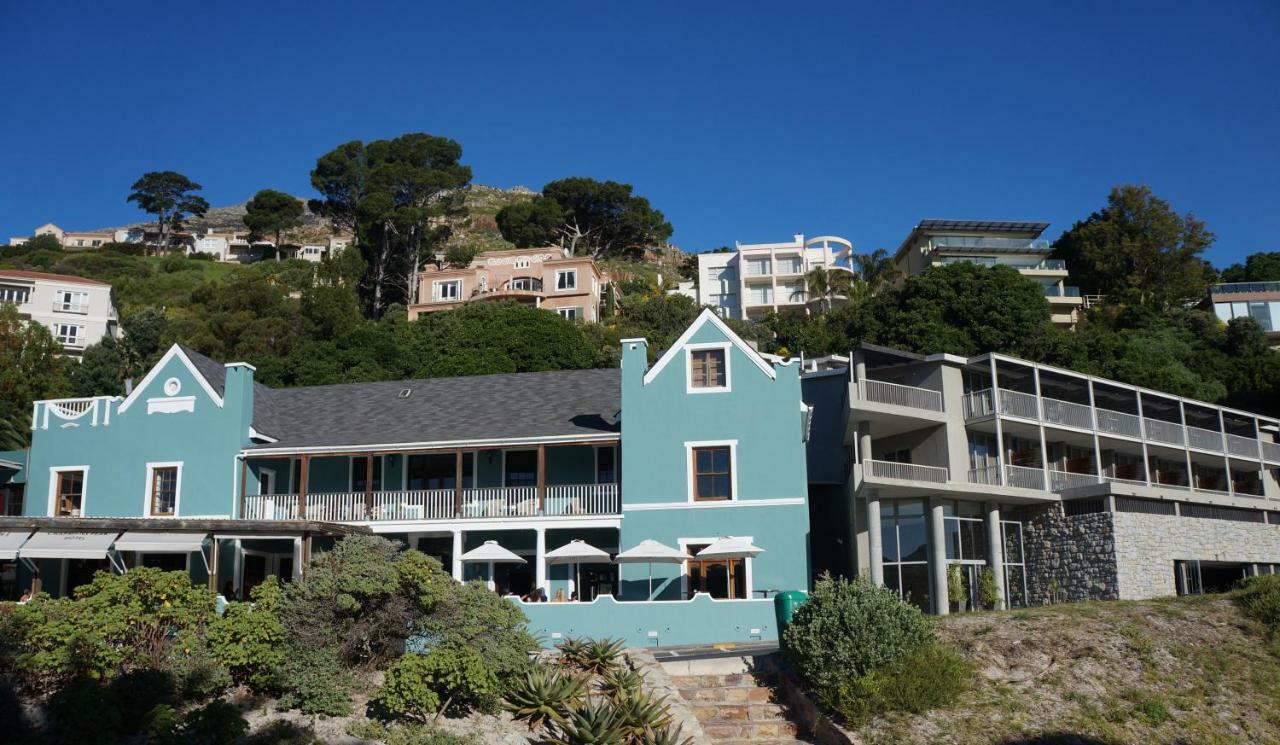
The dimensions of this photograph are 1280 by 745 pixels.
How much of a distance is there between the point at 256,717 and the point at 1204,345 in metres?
63.6

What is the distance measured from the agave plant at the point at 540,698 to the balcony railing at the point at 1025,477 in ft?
73.9

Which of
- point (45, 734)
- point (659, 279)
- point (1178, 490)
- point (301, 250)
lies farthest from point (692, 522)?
point (301, 250)

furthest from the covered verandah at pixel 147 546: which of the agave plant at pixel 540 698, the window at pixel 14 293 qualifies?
the window at pixel 14 293

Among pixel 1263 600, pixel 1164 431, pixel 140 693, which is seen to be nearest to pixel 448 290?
pixel 1164 431

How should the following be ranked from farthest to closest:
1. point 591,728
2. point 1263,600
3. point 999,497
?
1. point 999,497
2. point 1263,600
3. point 591,728

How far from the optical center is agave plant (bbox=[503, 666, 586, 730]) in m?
19.9

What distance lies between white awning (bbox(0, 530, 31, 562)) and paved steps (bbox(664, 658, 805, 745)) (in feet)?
47.2

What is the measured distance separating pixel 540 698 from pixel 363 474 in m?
17.5

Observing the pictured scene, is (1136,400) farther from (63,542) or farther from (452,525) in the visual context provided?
(63,542)

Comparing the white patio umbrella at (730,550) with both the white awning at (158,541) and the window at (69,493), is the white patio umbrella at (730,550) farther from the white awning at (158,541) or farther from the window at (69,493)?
the window at (69,493)

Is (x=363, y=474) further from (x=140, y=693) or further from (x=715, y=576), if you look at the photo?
(x=140, y=693)

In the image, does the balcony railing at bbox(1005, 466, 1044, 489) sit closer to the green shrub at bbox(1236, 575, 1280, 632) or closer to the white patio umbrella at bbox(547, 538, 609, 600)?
the green shrub at bbox(1236, 575, 1280, 632)

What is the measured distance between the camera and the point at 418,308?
269ft

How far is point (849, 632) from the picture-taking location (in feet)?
69.1
